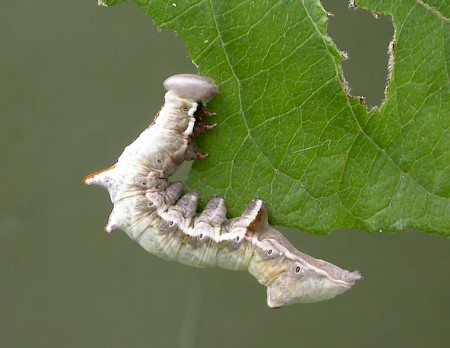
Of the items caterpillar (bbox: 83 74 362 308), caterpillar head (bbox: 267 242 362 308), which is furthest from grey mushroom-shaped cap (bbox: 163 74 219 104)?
caterpillar head (bbox: 267 242 362 308)

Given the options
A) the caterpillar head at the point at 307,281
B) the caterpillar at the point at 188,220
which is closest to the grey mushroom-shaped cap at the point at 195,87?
the caterpillar at the point at 188,220

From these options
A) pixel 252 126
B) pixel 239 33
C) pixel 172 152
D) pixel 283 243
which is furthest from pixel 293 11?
pixel 283 243

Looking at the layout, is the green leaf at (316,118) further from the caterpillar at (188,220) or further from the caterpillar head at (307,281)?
the caterpillar head at (307,281)

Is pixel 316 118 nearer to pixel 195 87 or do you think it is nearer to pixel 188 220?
pixel 195 87

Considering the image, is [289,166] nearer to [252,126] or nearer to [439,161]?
[252,126]

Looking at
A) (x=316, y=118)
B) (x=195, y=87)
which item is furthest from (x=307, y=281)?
(x=195, y=87)

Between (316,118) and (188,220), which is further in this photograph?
(188,220)
